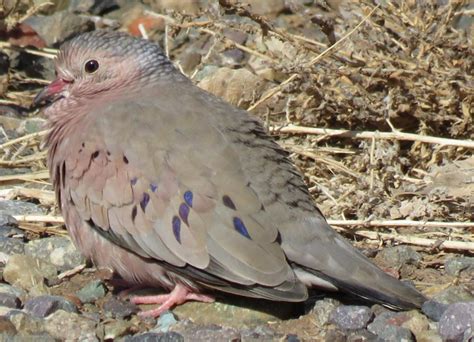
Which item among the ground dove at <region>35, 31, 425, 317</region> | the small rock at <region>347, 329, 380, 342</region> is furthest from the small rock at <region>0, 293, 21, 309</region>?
the small rock at <region>347, 329, 380, 342</region>

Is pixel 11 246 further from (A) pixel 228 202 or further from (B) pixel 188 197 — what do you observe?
(A) pixel 228 202

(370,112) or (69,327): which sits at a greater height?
(69,327)

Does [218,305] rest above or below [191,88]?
below

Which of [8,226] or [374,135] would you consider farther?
[374,135]

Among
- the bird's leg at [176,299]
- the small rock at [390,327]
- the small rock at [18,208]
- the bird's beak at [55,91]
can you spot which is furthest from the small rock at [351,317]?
the small rock at [18,208]

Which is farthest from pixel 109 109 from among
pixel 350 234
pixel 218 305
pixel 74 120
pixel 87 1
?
pixel 87 1

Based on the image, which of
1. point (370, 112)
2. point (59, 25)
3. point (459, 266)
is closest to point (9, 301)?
point (459, 266)

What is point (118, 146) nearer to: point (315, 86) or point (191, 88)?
point (191, 88)

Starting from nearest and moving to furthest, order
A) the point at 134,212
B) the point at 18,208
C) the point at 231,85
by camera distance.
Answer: the point at 134,212 < the point at 18,208 < the point at 231,85
